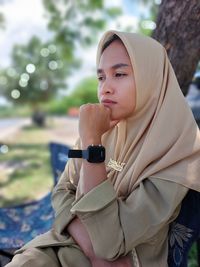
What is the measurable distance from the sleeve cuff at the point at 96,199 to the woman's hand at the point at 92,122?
190mm

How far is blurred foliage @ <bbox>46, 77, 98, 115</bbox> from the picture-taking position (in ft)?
65.2

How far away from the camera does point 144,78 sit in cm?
147

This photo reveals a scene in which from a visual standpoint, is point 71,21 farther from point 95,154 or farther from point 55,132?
point 55,132

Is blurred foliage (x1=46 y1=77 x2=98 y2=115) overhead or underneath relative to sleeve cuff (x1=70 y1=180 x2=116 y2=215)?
overhead

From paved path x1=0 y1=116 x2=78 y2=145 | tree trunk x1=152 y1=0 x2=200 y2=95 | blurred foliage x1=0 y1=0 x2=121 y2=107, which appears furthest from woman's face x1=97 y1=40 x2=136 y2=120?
blurred foliage x1=0 y1=0 x2=121 y2=107

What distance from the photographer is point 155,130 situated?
1.44 meters

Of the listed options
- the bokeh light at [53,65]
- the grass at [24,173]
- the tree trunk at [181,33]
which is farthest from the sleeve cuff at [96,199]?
the bokeh light at [53,65]

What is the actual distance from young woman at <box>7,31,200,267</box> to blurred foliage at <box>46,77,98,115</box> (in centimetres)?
1810

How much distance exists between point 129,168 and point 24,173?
575 cm

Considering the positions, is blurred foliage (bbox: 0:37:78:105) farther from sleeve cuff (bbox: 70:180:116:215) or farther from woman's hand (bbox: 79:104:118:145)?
sleeve cuff (bbox: 70:180:116:215)

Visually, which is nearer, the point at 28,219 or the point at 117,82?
the point at 117,82

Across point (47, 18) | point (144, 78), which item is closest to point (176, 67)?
point (144, 78)

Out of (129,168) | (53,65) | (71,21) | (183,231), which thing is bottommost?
(183,231)

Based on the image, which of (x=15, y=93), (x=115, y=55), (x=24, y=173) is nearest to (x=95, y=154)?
(x=115, y=55)
